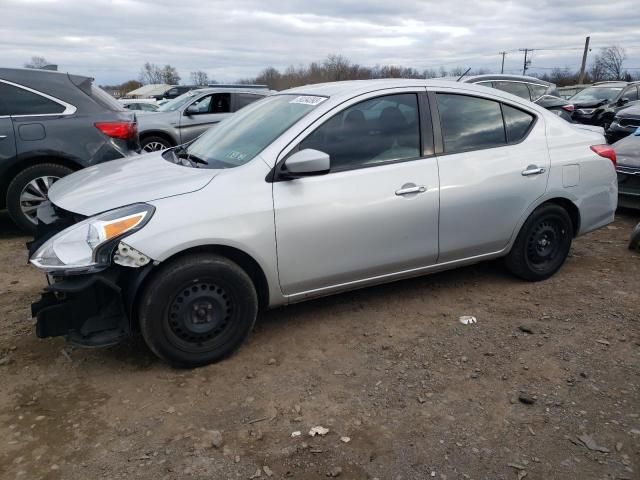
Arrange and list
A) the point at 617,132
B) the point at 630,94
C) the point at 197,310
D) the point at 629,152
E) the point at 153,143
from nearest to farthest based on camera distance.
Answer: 1. the point at 197,310
2. the point at 629,152
3. the point at 617,132
4. the point at 153,143
5. the point at 630,94

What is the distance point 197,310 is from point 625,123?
8.81 m

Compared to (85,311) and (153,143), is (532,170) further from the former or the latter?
(153,143)

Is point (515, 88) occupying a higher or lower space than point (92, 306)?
higher

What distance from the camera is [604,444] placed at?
268 cm

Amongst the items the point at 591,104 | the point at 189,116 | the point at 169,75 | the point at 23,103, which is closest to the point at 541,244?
the point at 23,103

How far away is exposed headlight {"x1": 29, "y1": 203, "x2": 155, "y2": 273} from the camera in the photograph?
300cm

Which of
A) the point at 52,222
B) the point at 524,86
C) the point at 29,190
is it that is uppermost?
the point at 524,86

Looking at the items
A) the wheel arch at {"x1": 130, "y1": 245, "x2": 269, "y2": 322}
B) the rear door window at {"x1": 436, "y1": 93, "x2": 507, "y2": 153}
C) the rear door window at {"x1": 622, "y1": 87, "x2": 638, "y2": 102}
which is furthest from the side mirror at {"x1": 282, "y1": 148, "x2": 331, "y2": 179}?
the rear door window at {"x1": 622, "y1": 87, "x2": 638, "y2": 102}

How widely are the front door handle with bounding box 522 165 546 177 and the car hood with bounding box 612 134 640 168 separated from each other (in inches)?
123

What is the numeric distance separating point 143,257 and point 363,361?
1.49 m

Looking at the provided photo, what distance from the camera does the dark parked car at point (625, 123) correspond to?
357 inches

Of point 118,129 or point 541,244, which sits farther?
point 118,129

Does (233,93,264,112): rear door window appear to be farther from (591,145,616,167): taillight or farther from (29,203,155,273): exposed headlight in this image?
(29,203,155,273): exposed headlight

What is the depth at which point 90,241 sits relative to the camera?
3.04 meters
